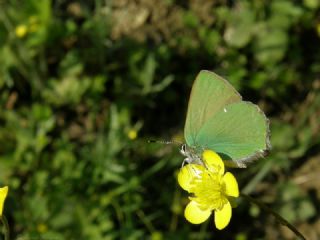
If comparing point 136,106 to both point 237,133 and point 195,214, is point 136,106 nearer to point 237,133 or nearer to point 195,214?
point 195,214

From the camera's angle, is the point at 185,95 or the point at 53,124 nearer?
the point at 53,124

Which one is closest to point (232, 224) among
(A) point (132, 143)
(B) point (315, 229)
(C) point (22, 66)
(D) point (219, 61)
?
(B) point (315, 229)

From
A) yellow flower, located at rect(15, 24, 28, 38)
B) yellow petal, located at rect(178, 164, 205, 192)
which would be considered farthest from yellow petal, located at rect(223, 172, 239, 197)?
yellow flower, located at rect(15, 24, 28, 38)

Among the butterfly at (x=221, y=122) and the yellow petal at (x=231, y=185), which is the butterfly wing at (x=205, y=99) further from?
the yellow petal at (x=231, y=185)

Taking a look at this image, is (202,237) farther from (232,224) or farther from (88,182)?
(88,182)

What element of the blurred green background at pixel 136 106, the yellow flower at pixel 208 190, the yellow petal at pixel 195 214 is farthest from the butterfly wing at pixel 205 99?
the blurred green background at pixel 136 106

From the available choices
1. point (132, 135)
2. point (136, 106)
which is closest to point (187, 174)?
point (132, 135)
